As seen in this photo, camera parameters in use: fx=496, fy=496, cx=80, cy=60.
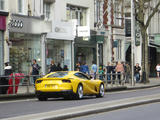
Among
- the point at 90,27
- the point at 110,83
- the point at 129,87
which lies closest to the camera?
the point at 110,83

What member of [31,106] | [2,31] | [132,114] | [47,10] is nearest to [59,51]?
[47,10]

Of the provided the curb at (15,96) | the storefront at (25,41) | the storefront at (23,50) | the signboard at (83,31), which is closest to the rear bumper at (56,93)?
the curb at (15,96)

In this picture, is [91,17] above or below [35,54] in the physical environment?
above

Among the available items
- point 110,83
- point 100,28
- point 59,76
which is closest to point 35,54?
point 110,83

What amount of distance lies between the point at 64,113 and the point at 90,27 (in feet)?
90.2

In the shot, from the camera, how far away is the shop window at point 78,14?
38.5m

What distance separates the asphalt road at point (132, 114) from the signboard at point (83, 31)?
20333mm

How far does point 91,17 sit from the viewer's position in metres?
40.8

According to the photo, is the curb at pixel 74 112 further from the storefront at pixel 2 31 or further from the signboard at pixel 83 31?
the signboard at pixel 83 31

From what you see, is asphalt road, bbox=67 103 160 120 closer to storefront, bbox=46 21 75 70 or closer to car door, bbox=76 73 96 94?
car door, bbox=76 73 96 94

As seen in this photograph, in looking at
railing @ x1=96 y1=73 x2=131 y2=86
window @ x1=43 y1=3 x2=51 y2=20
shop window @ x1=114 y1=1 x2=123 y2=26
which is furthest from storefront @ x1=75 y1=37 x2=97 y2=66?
railing @ x1=96 y1=73 x2=131 y2=86

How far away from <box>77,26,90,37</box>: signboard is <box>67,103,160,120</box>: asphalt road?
20.3 m

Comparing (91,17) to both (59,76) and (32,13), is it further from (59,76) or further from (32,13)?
(59,76)

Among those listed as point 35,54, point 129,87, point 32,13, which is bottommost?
point 129,87
